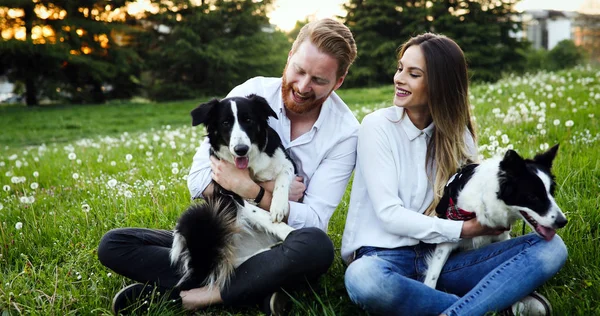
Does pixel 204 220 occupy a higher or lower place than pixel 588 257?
higher

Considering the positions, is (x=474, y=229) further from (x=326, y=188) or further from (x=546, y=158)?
(x=326, y=188)

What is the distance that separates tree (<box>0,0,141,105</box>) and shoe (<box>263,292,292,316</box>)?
23.0 meters

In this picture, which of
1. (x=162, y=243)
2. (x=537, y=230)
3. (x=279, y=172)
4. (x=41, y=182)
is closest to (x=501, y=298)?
(x=537, y=230)

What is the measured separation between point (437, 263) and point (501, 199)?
550 mm

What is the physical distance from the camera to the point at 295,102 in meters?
3.34

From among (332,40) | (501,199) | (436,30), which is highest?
(332,40)

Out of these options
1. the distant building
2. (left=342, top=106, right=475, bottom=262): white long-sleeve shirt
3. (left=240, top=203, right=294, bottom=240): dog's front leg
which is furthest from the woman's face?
the distant building

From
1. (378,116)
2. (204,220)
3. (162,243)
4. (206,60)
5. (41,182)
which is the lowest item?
(206,60)

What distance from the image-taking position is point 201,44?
2570 centimetres

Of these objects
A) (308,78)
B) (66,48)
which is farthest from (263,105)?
(66,48)

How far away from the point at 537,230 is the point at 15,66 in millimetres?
25856

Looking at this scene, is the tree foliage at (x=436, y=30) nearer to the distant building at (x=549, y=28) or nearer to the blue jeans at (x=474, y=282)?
the blue jeans at (x=474, y=282)

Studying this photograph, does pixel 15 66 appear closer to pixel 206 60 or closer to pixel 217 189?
pixel 206 60

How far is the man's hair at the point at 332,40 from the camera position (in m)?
3.17
